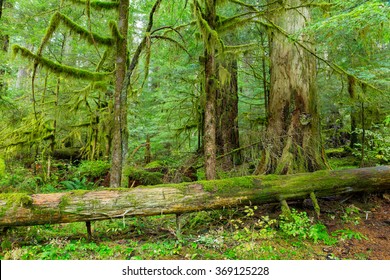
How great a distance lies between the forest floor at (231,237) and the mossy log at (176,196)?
0.36 m

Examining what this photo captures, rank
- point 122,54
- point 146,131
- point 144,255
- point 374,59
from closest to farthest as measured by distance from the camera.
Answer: point 144,255 < point 122,54 < point 374,59 < point 146,131

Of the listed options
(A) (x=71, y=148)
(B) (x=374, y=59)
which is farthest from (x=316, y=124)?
(A) (x=71, y=148)

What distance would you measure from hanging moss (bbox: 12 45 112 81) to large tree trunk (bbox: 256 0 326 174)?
4.09 meters

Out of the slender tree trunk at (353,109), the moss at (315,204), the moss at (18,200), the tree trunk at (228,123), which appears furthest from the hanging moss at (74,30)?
the slender tree trunk at (353,109)

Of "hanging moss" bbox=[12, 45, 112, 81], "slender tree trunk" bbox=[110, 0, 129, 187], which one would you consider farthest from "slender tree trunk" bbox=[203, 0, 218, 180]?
"hanging moss" bbox=[12, 45, 112, 81]

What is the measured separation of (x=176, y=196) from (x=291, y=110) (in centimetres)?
327

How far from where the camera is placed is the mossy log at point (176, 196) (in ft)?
13.9

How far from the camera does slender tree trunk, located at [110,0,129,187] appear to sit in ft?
19.3

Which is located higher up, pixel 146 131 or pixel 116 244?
pixel 146 131

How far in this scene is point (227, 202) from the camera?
187 inches

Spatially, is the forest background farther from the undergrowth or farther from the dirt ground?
the undergrowth

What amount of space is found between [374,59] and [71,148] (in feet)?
39.7

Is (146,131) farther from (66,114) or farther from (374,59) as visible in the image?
(374,59)

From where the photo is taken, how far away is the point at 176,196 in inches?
182
